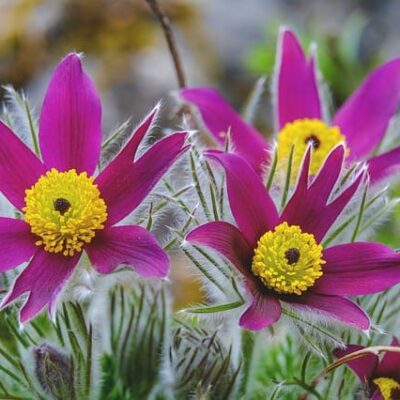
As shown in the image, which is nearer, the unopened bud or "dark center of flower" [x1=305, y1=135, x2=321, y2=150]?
the unopened bud

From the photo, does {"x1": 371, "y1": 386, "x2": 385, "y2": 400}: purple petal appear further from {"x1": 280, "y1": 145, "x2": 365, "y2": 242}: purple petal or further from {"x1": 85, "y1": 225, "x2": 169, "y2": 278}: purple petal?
{"x1": 85, "y1": 225, "x2": 169, "y2": 278}: purple petal

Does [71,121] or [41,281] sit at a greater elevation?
[71,121]

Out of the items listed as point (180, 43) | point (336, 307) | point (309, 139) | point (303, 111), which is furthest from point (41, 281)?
point (180, 43)

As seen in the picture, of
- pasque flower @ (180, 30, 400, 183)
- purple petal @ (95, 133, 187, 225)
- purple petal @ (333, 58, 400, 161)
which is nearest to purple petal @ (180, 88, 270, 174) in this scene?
pasque flower @ (180, 30, 400, 183)

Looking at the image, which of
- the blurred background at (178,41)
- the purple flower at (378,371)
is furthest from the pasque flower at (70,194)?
the blurred background at (178,41)

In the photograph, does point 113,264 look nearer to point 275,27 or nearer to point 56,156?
point 56,156

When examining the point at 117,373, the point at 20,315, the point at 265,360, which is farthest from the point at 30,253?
the point at 265,360

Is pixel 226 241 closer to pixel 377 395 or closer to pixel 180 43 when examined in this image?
pixel 377 395
